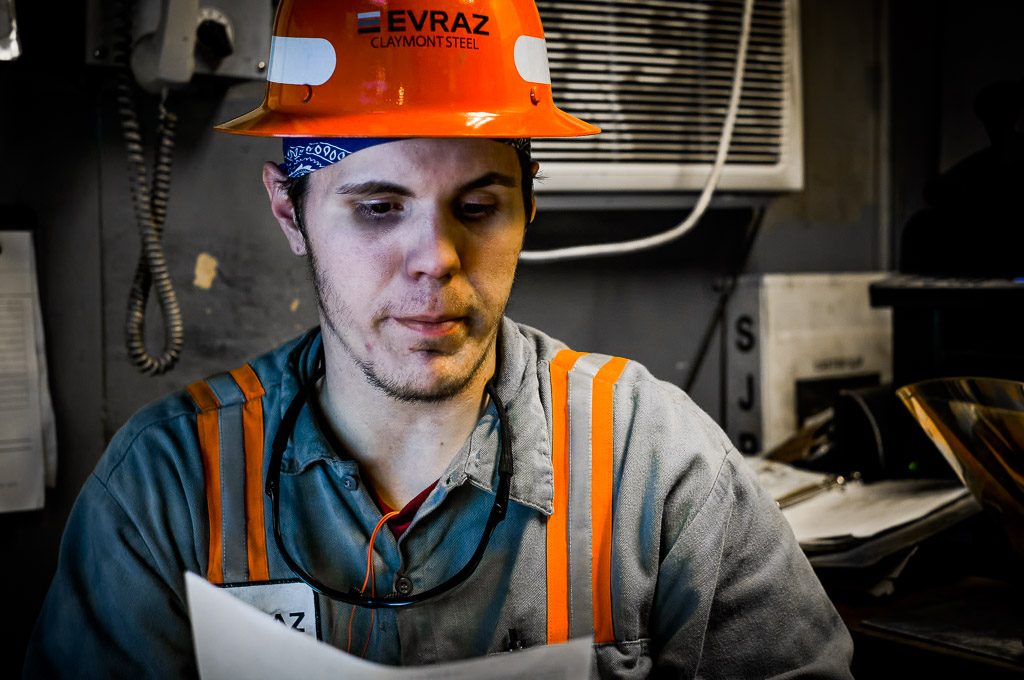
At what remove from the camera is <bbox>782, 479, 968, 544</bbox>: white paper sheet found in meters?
1.44

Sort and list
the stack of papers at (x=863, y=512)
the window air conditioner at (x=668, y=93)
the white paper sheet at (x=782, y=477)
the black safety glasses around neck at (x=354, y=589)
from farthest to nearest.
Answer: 1. the window air conditioner at (x=668, y=93)
2. the white paper sheet at (x=782, y=477)
3. the stack of papers at (x=863, y=512)
4. the black safety glasses around neck at (x=354, y=589)

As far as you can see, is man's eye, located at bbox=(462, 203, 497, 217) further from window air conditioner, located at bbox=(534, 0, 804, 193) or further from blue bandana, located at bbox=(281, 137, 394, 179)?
window air conditioner, located at bbox=(534, 0, 804, 193)

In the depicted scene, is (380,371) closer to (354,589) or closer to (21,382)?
(354,589)

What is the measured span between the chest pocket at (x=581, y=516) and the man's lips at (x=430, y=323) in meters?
0.21

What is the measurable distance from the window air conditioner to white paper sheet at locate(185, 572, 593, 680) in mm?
1173

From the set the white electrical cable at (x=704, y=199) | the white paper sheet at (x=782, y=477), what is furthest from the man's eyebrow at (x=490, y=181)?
the white paper sheet at (x=782, y=477)

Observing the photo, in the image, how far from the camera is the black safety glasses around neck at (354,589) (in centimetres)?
104

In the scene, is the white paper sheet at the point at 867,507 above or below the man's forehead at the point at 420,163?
below

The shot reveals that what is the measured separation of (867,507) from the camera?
157cm

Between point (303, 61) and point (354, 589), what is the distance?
2.18ft

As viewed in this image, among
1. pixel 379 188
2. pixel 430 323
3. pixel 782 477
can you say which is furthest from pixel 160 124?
pixel 782 477

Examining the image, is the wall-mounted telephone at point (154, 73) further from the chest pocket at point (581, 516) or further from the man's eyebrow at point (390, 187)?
the chest pocket at point (581, 516)

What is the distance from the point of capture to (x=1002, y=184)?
162cm

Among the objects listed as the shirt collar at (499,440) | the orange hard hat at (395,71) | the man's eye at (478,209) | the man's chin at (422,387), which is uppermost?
the orange hard hat at (395,71)
